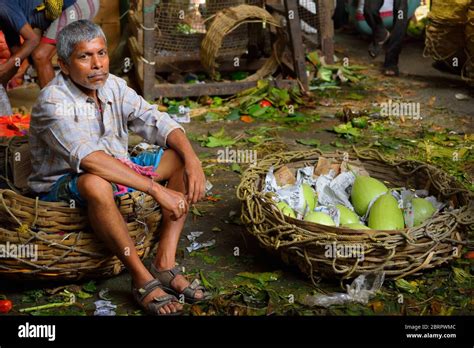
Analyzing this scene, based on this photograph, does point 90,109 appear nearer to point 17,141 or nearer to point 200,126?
point 17,141

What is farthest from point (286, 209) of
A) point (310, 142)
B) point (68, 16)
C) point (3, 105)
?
point (68, 16)

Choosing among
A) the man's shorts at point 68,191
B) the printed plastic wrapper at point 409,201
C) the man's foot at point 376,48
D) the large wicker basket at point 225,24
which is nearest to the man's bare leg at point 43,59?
the large wicker basket at point 225,24

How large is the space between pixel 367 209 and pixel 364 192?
109 millimetres

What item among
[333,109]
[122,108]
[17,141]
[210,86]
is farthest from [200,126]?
[122,108]

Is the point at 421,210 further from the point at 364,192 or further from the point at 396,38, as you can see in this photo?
the point at 396,38

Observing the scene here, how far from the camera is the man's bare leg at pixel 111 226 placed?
13.3 ft

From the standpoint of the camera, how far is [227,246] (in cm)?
493

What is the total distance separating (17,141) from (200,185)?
5.15ft

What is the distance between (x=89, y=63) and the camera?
4.25m

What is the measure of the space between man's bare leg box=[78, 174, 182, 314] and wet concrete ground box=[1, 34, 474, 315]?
0.20m

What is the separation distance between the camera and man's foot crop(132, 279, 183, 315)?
4.11 metres

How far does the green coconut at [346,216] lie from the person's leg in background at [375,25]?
5072 mm

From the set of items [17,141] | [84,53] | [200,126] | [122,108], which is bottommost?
[200,126]

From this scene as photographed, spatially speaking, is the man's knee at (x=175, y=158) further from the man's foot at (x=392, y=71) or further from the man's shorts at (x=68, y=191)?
the man's foot at (x=392, y=71)
